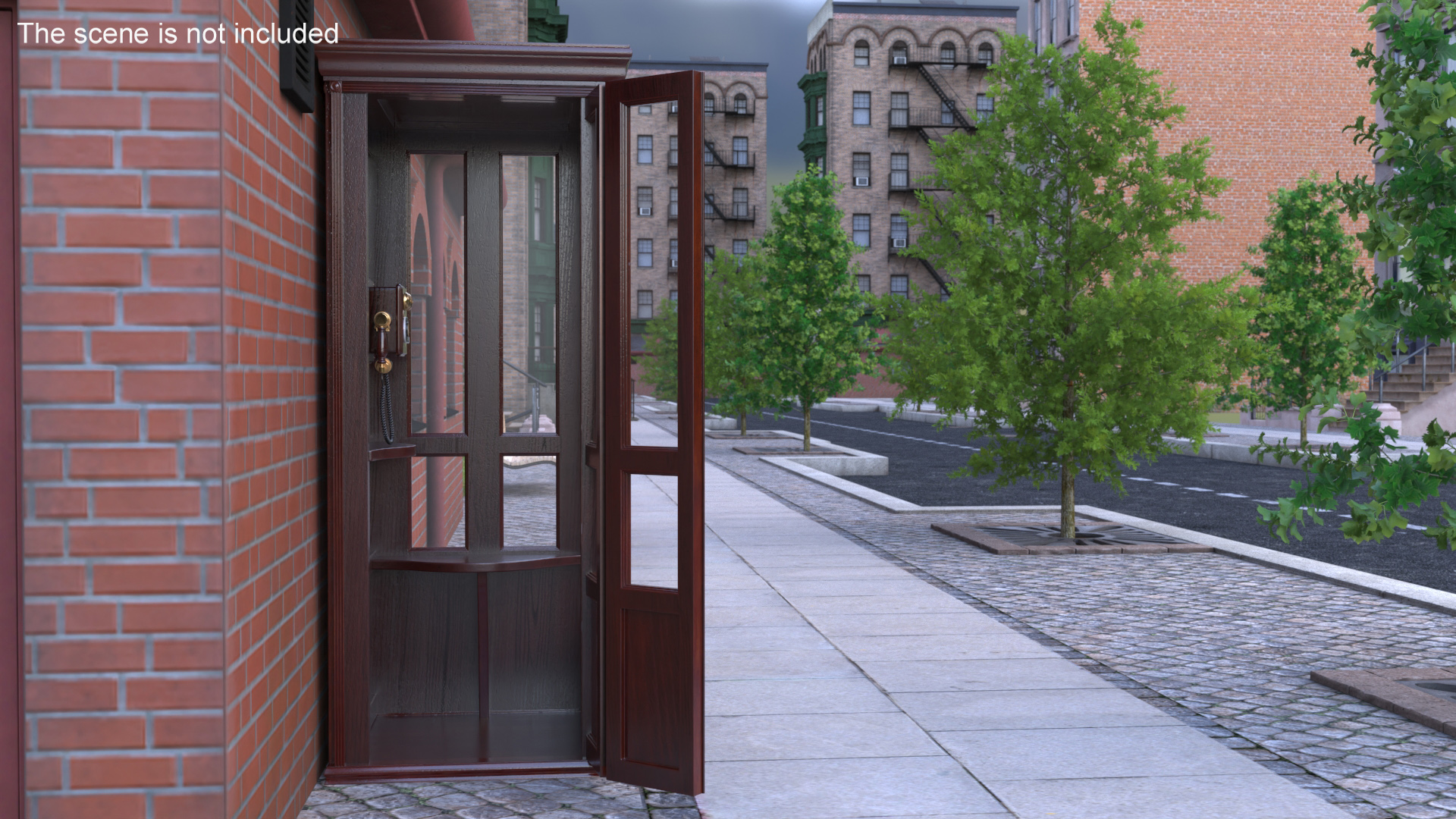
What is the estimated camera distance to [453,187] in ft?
43.6

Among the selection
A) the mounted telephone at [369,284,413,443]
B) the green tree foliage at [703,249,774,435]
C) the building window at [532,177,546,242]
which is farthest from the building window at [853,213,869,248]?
the mounted telephone at [369,284,413,443]

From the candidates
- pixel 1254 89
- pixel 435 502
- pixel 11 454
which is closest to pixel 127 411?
pixel 11 454

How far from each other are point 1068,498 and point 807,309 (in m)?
16.0

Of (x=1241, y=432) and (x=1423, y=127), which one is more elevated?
(x=1423, y=127)

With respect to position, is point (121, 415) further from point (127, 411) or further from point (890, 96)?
point (890, 96)

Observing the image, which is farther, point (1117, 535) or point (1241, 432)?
point (1241, 432)

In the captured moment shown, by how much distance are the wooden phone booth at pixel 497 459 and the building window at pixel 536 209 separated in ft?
72.3

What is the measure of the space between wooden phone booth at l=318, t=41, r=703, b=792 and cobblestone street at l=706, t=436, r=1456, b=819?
2.64 meters

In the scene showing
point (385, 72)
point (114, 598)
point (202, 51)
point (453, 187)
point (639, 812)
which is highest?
point (453, 187)

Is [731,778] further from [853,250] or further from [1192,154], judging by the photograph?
[853,250]

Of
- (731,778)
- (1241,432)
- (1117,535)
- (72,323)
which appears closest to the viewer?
(72,323)

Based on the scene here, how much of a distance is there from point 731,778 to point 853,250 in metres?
24.1

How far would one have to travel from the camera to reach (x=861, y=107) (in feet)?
265

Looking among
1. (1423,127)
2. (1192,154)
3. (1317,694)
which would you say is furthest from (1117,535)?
(1423,127)
